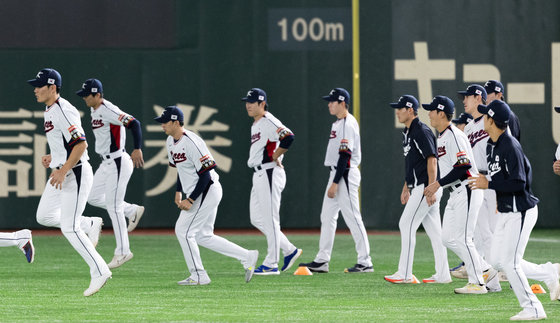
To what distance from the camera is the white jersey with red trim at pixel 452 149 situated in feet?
30.1

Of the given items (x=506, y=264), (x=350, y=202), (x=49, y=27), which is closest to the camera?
(x=506, y=264)

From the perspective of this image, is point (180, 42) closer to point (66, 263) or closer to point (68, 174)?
point (66, 263)

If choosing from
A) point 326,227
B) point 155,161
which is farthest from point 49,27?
point 326,227

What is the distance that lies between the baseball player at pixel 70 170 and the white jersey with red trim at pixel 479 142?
156 inches

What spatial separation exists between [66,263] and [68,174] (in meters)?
3.45

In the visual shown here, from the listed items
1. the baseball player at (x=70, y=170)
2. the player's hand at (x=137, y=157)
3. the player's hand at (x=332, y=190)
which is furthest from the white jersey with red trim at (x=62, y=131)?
the player's hand at (x=332, y=190)

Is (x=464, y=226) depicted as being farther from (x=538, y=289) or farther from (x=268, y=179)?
(x=268, y=179)

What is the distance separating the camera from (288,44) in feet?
53.5

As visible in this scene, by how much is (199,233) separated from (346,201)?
209cm

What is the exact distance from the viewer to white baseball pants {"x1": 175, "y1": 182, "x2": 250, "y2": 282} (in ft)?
31.6

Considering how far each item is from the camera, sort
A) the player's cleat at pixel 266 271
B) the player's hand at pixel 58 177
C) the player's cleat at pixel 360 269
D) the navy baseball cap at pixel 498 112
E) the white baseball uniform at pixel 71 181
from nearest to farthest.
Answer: the navy baseball cap at pixel 498 112 < the player's hand at pixel 58 177 < the white baseball uniform at pixel 71 181 < the player's cleat at pixel 266 271 < the player's cleat at pixel 360 269

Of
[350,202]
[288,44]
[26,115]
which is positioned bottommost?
[350,202]

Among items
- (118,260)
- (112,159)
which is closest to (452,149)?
(118,260)

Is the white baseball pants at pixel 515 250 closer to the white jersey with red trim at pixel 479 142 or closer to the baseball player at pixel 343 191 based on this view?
the white jersey with red trim at pixel 479 142
